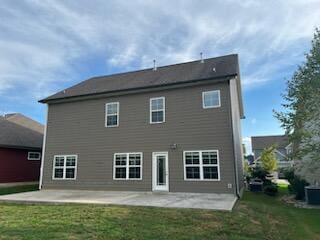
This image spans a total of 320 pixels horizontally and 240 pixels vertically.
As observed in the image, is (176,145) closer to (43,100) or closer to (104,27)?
(104,27)

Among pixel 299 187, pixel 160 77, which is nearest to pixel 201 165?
pixel 299 187

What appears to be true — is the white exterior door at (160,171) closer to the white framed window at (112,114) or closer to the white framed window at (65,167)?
the white framed window at (112,114)

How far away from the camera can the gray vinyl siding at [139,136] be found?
1289 cm

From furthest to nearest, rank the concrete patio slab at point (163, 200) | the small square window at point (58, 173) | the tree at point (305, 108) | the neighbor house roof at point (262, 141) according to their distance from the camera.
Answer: the neighbor house roof at point (262, 141)
the small square window at point (58, 173)
the tree at point (305, 108)
the concrete patio slab at point (163, 200)

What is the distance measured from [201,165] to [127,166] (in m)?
4.18

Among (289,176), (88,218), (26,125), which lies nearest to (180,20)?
(88,218)

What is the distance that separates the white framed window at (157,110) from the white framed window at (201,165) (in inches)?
93.4

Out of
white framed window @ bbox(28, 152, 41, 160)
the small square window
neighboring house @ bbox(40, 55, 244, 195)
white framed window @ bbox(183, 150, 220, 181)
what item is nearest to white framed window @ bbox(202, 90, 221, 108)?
neighboring house @ bbox(40, 55, 244, 195)

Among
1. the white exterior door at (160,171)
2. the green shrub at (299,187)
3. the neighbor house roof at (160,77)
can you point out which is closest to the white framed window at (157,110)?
the neighbor house roof at (160,77)

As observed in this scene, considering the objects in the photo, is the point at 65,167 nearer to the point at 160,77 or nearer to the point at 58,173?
the point at 58,173

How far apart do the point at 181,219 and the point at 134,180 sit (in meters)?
6.89

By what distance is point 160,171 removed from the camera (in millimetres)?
13773

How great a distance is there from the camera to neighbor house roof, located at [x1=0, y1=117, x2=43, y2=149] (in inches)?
777

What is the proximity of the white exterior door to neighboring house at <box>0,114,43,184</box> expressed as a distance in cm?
1218
